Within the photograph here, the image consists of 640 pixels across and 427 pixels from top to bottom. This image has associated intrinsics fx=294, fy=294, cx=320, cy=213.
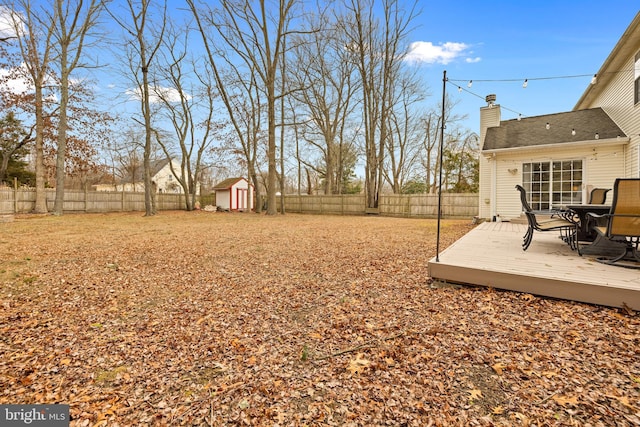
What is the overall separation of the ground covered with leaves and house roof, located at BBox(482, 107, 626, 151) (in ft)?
27.6

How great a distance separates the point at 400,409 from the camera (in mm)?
1544

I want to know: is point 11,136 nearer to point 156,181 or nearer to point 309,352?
point 156,181

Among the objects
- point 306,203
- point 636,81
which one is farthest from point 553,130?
point 306,203

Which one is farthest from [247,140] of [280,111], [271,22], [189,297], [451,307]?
[451,307]

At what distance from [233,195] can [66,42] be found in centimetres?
1165

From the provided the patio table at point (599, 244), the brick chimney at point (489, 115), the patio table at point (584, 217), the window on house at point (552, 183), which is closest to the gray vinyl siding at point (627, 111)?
the window on house at point (552, 183)

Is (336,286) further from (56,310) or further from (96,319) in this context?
→ (56,310)

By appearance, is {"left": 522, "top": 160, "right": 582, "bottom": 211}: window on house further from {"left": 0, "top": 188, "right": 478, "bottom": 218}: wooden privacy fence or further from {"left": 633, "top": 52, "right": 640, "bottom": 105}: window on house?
{"left": 0, "top": 188, "right": 478, "bottom": 218}: wooden privacy fence

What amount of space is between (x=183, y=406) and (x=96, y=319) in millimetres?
1687

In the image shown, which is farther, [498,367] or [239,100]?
[239,100]

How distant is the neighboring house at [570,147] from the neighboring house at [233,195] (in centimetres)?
1592

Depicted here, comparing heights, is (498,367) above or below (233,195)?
below

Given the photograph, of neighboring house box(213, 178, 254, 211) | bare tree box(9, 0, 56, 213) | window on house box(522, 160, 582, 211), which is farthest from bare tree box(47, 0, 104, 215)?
window on house box(522, 160, 582, 211)

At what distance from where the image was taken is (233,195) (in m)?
21.5
